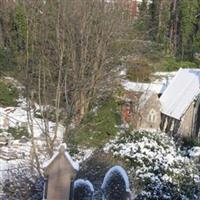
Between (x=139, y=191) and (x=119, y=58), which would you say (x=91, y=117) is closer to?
(x=119, y=58)

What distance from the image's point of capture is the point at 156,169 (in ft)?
42.1

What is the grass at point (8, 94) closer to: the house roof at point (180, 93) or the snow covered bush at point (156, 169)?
the house roof at point (180, 93)

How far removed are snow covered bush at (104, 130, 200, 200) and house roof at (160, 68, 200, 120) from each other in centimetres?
1111

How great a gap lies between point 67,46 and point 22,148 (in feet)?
17.3

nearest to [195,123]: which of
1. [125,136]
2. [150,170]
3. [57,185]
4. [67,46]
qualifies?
[67,46]

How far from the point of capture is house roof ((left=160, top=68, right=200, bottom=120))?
25.2 meters

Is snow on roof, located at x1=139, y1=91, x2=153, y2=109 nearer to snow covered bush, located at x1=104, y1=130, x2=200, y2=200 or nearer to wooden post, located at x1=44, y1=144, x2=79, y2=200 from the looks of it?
snow covered bush, located at x1=104, y1=130, x2=200, y2=200

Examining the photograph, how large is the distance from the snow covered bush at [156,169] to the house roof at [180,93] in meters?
11.1

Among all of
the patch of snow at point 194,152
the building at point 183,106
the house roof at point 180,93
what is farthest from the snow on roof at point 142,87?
the patch of snow at point 194,152

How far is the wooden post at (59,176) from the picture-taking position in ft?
22.2

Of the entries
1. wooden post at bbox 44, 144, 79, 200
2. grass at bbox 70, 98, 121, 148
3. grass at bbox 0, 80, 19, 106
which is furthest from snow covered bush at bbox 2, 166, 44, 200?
grass at bbox 0, 80, 19, 106

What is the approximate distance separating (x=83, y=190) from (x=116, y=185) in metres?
0.72

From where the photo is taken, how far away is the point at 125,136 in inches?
575

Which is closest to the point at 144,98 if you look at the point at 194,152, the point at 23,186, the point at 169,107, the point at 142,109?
the point at 142,109
